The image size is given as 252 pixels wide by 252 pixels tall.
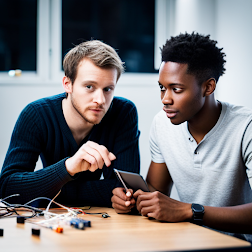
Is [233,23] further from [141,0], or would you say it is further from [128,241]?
[128,241]

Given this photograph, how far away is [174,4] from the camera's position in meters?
3.47

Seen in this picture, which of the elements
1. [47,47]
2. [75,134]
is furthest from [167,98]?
[47,47]

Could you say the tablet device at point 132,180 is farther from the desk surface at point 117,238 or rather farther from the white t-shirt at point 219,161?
the white t-shirt at point 219,161

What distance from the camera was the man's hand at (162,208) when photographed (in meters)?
1.22

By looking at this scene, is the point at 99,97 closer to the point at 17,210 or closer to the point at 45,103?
the point at 45,103

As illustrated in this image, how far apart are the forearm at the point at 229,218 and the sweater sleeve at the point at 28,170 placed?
608 mm

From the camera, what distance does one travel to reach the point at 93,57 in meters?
1.70

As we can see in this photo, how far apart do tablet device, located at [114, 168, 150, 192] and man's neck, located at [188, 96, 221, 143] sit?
0.43 m

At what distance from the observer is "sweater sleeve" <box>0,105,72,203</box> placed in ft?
4.84

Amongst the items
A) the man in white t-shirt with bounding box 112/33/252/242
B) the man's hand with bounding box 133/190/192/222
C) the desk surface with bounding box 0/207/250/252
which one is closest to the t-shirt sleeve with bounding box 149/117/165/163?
the man in white t-shirt with bounding box 112/33/252/242

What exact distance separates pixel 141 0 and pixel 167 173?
2347 mm

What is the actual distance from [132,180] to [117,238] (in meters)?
0.45

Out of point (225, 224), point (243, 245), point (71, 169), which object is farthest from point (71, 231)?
point (225, 224)

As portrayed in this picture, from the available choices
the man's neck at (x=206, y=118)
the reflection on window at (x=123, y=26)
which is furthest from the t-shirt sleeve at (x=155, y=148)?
the reflection on window at (x=123, y=26)
